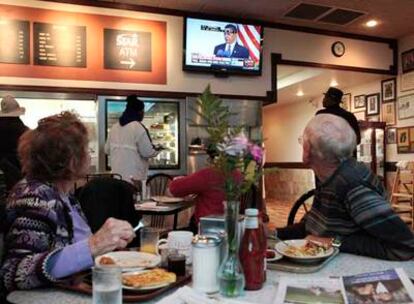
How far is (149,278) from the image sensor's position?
3.83ft

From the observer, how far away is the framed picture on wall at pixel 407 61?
5.86 metres

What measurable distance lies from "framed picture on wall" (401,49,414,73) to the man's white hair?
15.9 ft

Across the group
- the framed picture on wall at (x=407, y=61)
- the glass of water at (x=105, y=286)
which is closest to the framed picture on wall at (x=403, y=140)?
the framed picture on wall at (x=407, y=61)

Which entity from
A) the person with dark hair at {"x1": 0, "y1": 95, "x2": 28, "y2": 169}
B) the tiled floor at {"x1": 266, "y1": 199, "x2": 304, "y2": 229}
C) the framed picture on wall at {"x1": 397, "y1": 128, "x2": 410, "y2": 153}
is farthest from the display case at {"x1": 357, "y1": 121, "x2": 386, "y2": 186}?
the person with dark hair at {"x1": 0, "y1": 95, "x2": 28, "y2": 169}

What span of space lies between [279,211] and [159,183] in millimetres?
3825

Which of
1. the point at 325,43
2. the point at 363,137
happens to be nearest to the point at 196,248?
the point at 325,43

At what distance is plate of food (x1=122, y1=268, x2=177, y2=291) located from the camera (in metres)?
1.11

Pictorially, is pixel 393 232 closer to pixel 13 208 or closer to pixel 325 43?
pixel 13 208

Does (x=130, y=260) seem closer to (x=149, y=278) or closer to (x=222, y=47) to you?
(x=149, y=278)

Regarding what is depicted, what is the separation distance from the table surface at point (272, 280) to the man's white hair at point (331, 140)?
39 centimetres

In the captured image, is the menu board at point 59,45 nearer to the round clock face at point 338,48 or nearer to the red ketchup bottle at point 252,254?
the round clock face at point 338,48

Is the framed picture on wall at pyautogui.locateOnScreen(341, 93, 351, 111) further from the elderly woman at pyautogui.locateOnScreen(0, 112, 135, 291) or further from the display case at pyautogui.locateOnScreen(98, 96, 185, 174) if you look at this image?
the elderly woman at pyautogui.locateOnScreen(0, 112, 135, 291)

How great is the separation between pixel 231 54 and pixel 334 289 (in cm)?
426

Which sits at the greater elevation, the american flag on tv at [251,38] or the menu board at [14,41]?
the american flag on tv at [251,38]
